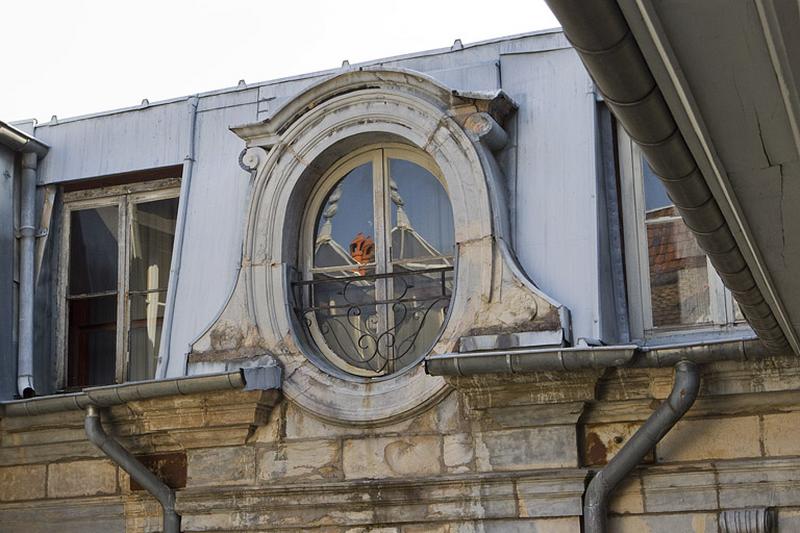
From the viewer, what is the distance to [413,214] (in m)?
7.95

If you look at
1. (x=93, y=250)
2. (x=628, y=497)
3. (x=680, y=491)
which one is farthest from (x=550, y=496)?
(x=93, y=250)

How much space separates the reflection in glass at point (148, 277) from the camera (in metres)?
8.63

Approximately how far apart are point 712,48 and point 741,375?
11.9 feet

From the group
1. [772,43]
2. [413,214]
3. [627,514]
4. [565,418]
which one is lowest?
[627,514]

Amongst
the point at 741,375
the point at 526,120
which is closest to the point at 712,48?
the point at 741,375

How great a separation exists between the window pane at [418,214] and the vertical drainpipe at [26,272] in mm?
2506

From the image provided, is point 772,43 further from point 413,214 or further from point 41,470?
point 41,470

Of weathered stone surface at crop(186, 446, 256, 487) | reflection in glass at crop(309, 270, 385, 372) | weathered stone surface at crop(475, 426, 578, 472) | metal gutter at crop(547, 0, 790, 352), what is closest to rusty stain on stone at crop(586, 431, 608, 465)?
weathered stone surface at crop(475, 426, 578, 472)

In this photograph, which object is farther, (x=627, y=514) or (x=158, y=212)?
(x=158, y=212)

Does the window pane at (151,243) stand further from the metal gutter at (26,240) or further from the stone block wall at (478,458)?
the stone block wall at (478,458)

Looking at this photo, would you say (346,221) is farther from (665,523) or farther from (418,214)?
(665,523)

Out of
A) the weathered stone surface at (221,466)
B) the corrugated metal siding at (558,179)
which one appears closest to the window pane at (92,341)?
the weathered stone surface at (221,466)

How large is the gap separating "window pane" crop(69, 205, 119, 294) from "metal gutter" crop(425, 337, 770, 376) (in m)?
2.85

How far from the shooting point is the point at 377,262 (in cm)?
791
